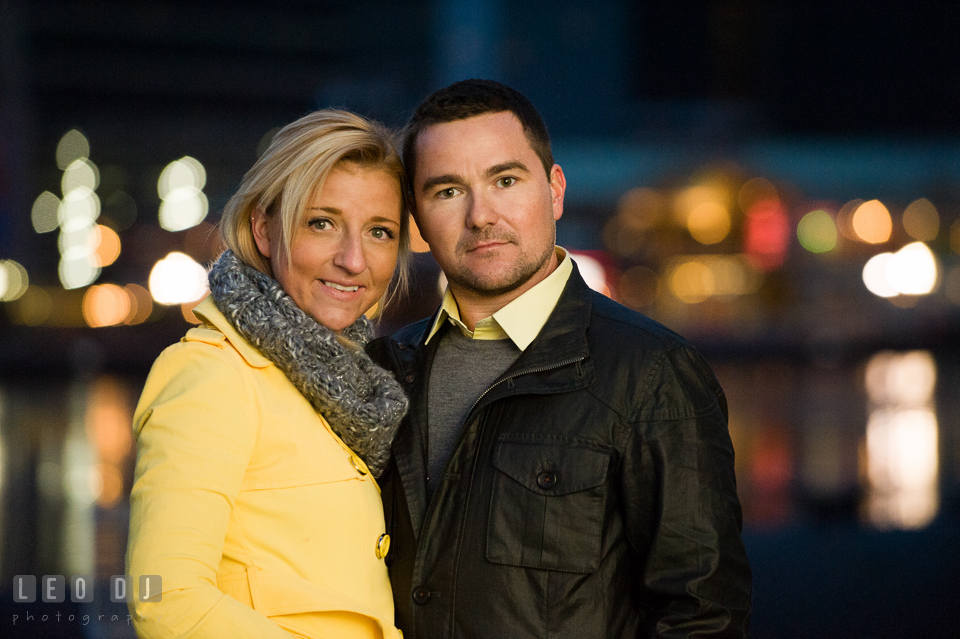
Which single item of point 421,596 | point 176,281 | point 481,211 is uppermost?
point 176,281

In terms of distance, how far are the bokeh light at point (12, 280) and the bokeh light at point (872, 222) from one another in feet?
100

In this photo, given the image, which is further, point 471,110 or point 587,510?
point 471,110

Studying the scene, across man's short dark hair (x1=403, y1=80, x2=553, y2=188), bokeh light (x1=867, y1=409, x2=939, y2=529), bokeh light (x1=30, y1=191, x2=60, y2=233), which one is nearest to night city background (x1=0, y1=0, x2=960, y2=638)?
bokeh light (x1=867, y1=409, x2=939, y2=529)

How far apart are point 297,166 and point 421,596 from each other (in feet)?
4.26

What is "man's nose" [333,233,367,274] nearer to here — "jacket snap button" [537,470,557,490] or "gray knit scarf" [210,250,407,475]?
"gray knit scarf" [210,250,407,475]

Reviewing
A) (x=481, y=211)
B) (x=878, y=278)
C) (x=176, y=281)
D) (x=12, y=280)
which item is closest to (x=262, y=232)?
(x=481, y=211)

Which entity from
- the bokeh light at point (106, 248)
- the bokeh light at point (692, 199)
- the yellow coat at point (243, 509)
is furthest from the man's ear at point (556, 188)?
the bokeh light at point (106, 248)

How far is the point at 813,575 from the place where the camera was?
563cm

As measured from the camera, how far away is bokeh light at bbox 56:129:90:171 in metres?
57.8

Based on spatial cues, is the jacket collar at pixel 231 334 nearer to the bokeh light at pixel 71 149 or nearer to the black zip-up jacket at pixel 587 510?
the black zip-up jacket at pixel 587 510

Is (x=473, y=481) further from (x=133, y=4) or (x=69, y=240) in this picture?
(x=133, y=4)

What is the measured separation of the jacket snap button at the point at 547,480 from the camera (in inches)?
95.0

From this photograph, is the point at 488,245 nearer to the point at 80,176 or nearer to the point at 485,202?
the point at 485,202

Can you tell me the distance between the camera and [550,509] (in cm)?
241
